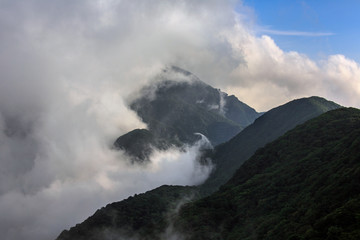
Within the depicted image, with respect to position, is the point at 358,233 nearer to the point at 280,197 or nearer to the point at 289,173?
the point at 280,197

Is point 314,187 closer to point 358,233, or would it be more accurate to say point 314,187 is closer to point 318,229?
point 318,229

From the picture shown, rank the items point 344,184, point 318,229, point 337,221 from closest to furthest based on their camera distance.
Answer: point 337,221, point 318,229, point 344,184

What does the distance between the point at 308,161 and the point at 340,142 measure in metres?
20.7

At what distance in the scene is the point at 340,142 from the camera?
180m

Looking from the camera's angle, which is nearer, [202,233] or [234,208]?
[202,233]

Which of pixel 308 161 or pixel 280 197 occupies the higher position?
pixel 308 161

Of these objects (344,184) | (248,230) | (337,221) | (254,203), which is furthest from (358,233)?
(254,203)

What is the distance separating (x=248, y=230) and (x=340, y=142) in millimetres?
74628

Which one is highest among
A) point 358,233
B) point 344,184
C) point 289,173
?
point 289,173

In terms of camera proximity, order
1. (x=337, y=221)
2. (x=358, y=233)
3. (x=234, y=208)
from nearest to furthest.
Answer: (x=358, y=233) < (x=337, y=221) < (x=234, y=208)

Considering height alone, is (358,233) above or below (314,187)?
below

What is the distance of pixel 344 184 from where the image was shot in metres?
118

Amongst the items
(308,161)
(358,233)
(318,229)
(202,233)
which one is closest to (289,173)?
(308,161)

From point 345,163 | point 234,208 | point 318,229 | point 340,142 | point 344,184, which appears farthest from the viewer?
A: point 234,208
